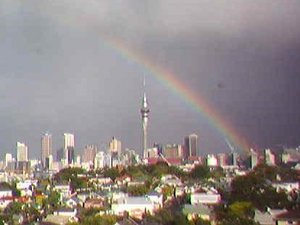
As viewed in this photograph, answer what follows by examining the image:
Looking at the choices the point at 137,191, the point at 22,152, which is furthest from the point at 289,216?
the point at 22,152

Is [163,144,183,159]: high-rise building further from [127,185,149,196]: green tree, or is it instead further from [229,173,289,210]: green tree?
[229,173,289,210]: green tree

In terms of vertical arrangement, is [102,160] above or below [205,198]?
above

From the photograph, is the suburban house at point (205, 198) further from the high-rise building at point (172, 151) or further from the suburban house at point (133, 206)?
the high-rise building at point (172, 151)

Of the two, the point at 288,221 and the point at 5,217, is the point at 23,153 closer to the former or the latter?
the point at 5,217

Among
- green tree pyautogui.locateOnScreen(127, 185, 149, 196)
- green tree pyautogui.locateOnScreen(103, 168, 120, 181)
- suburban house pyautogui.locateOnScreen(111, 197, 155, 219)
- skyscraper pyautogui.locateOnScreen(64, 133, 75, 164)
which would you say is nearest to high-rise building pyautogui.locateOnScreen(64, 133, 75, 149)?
skyscraper pyautogui.locateOnScreen(64, 133, 75, 164)

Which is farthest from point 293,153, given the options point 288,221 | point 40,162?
point 40,162

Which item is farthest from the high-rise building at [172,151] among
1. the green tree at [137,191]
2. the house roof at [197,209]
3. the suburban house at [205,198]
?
the house roof at [197,209]

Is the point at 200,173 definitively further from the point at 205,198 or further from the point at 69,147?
the point at 69,147

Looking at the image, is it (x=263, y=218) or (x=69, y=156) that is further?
(x=69, y=156)
